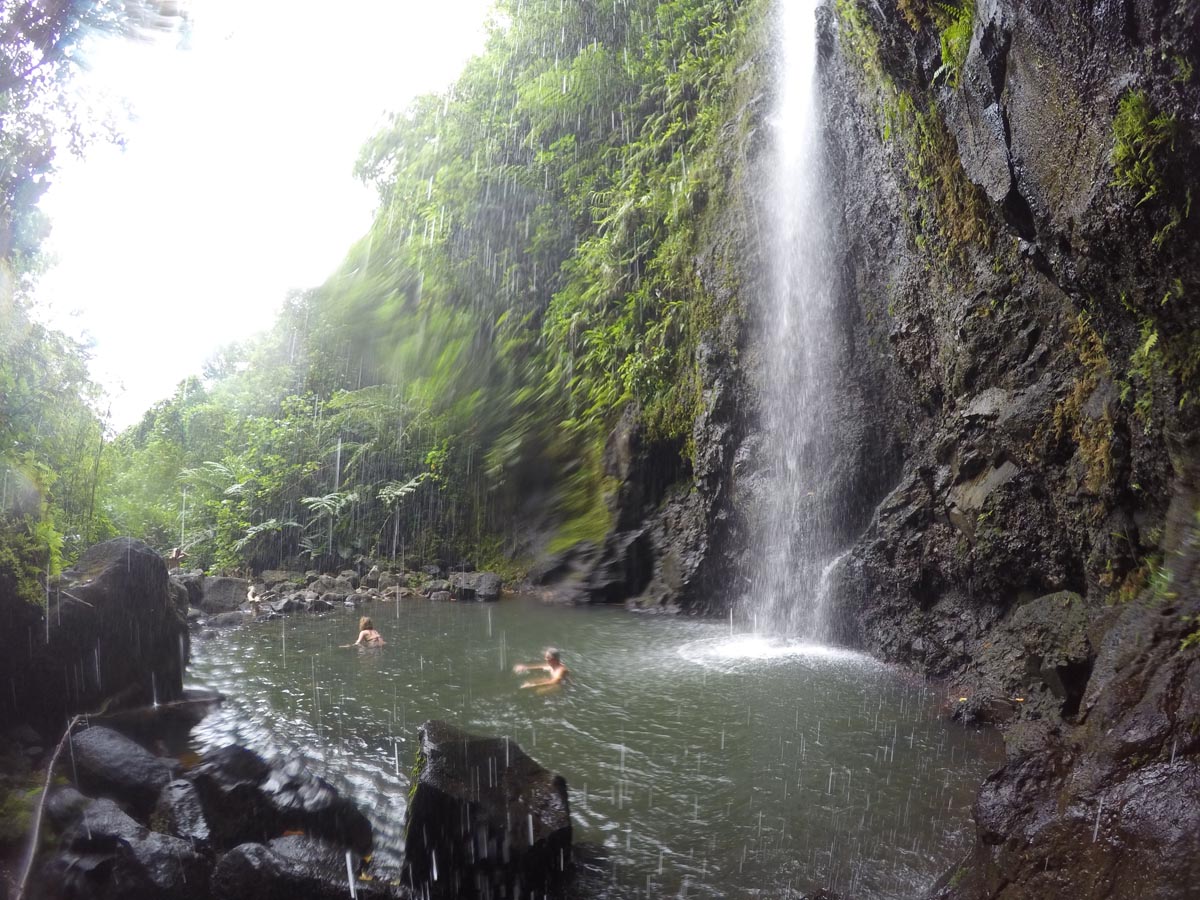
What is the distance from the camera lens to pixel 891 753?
18.5ft

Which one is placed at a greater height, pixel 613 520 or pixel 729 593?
pixel 613 520

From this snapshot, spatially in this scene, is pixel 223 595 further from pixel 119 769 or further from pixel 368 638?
pixel 119 769

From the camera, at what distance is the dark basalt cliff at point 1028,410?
347 cm

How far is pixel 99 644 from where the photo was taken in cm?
625

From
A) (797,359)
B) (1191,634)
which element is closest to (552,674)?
(1191,634)

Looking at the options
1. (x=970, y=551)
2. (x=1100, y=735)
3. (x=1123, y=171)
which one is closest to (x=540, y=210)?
(x=970, y=551)

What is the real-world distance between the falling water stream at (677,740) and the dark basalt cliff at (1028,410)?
68 centimetres

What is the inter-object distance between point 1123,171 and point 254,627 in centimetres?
1214

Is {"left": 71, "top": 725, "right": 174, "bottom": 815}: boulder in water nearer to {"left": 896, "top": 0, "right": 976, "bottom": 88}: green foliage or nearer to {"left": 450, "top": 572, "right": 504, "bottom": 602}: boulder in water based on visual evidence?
{"left": 896, "top": 0, "right": 976, "bottom": 88}: green foliage

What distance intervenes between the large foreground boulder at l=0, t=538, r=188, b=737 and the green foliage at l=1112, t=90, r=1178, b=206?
7779 millimetres

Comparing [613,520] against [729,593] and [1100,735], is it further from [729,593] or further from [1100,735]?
[1100,735]

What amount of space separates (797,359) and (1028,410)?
174 inches

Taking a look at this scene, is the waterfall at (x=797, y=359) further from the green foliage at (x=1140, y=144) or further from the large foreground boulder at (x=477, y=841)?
the large foreground boulder at (x=477, y=841)

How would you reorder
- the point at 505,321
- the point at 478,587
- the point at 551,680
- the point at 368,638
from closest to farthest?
the point at 551,680 → the point at 368,638 → the point at 478,587 → the point at 505,321
